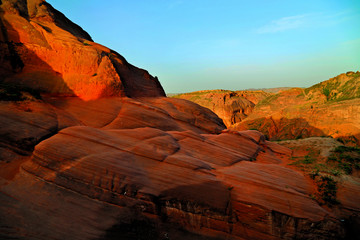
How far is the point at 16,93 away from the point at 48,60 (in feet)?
12.2

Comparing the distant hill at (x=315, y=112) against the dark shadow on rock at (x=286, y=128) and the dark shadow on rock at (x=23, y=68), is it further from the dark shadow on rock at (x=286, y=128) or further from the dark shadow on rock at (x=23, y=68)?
the dark shadow on rock at (x=23, y=68)

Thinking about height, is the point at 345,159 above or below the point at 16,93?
below

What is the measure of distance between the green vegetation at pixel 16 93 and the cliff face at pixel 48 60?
0.92 meters

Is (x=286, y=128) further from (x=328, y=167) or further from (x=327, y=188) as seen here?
(x=327, y=188)

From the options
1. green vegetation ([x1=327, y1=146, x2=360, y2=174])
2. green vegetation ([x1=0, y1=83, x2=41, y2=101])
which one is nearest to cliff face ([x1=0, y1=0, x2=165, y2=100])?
green vegetation ([x1=0, y1=83, x2=41, y2=101])

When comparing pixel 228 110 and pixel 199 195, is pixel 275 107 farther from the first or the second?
pixel 199 195

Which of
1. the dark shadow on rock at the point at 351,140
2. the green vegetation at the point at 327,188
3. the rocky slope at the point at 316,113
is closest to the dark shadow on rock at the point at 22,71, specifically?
the green vegetation at the point at 327,188

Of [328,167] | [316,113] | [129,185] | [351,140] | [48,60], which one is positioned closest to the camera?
[129,185]

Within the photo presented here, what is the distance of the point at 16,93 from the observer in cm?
1079

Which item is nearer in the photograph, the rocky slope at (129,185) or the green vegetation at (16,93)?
the rocky slope at (129,185)

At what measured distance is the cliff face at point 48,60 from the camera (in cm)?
1275

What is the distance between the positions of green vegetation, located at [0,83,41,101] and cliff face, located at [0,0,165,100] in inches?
36.1

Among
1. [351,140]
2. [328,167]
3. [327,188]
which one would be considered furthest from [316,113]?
[327,188]

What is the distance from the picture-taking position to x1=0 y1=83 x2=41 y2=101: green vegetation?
1041cm
